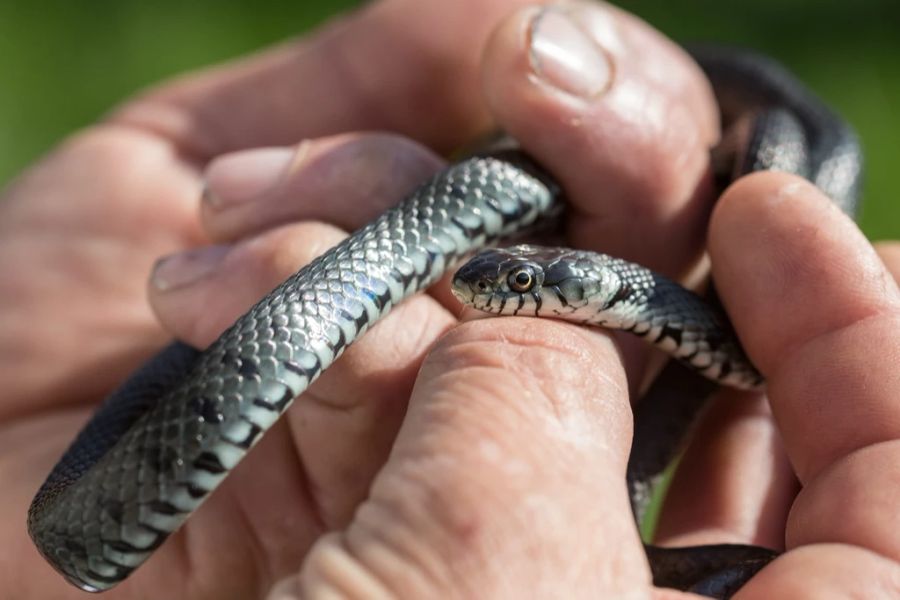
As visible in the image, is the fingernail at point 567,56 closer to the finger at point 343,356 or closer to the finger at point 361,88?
the finger at point 343,356

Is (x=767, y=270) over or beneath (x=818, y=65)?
over

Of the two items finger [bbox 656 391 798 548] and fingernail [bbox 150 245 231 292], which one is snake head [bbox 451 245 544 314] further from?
finger [bbox 656 391 798 548]

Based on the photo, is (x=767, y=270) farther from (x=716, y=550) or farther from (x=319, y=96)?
(x=319, y=96)

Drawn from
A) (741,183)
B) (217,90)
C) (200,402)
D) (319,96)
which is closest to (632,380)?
(741,183)

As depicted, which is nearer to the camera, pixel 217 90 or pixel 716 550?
pixel 716 550

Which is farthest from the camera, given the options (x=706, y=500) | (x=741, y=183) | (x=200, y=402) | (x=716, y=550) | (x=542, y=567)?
(x=706, y=500)

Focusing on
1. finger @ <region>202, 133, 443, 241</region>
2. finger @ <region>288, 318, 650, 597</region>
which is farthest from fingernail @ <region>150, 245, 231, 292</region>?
finger @ <region>288, 318, 650, 597</region>

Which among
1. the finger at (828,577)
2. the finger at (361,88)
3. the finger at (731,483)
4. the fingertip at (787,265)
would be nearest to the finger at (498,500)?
the finger at (828,577)
